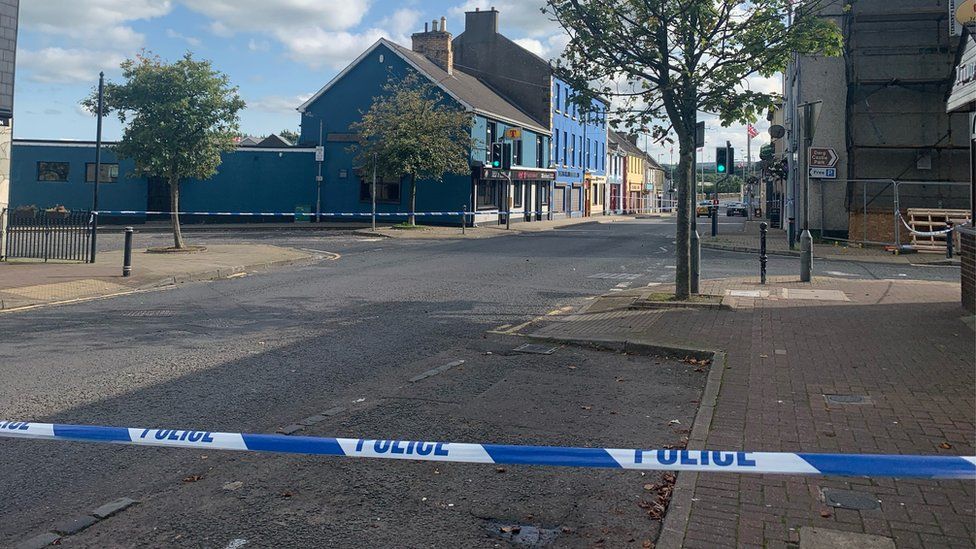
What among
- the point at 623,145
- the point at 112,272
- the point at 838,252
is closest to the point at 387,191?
the point at 838,252

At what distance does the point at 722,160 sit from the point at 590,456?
20698mm

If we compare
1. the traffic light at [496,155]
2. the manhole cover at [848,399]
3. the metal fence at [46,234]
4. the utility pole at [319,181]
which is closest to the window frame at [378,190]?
the utility pole at [319,181]

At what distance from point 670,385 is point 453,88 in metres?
33.9

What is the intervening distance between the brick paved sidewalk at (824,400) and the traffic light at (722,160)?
10.1 metres

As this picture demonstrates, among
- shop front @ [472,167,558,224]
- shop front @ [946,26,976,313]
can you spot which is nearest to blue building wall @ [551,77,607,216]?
shop front @ [472,167,558,224]

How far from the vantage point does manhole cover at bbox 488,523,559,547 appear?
157 inches

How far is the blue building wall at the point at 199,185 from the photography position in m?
39.9

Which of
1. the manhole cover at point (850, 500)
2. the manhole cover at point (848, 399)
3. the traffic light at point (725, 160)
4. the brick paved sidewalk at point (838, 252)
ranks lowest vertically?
the manhole cover at point (850, 500)

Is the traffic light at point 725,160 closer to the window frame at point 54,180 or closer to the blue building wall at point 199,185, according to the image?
the blue building wall at point 199,185

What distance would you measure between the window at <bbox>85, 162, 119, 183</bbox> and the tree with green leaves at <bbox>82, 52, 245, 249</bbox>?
21.2 metres

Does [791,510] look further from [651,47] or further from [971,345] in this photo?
[651,47]

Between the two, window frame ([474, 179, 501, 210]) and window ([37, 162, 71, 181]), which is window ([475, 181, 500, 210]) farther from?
window ([37, 162, 71, 181])

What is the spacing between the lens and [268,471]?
494 centimetres

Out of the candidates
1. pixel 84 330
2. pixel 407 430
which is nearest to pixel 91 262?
pixel 84 330
